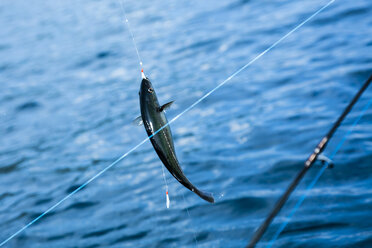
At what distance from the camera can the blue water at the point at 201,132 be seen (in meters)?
5.27

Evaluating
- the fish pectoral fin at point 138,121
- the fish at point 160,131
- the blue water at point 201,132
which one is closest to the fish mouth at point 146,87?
the fish at point 160,131

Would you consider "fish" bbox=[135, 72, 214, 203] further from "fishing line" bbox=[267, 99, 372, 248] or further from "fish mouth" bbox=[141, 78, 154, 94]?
"fishing line" bbox=[267, 99, 372, 248]

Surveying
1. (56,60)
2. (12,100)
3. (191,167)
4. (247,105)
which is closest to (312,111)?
(247,105)

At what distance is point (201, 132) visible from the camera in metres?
7.20

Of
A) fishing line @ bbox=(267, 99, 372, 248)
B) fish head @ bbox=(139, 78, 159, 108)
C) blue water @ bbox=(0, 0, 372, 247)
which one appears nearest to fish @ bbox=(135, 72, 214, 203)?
fish head @ bbox=(139, 78, 159, 108)

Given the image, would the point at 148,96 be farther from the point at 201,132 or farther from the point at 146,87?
the point at 201,132

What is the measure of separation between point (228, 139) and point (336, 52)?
2943 mm

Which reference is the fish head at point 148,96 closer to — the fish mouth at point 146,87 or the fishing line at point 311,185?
the fish mouth at point 146,87

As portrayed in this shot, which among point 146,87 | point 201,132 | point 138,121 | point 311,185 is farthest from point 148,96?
point 201,132

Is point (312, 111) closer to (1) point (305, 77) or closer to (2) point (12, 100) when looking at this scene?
(1) point (305, 77)

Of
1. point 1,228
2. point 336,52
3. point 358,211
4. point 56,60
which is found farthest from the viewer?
point 56,60

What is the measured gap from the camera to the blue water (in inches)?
208

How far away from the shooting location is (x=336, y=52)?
862 cm

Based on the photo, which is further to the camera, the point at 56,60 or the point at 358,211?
the point at 56,60
